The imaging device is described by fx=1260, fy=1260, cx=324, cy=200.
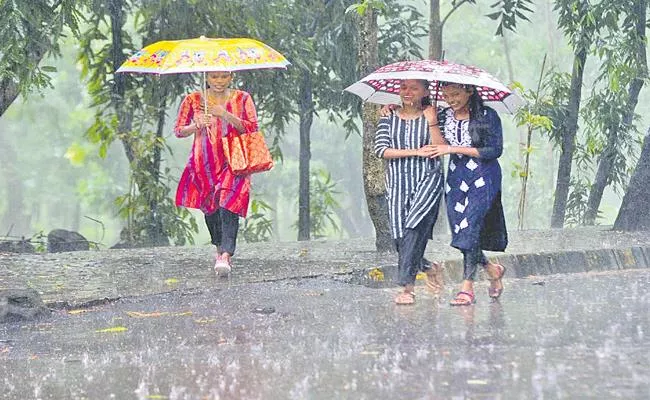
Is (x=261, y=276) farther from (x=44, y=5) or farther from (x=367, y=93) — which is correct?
(x=44, y=5)

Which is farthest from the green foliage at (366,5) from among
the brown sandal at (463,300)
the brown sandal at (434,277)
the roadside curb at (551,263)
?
the brown sandal at (463,300)

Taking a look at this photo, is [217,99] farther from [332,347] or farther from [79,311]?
[332,347]

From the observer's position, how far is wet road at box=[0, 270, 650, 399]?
583 centimetres

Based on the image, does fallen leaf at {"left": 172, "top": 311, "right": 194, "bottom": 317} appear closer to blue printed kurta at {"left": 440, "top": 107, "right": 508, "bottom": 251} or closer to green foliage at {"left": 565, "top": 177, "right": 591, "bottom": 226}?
blue printed kurta at {"left": 440, "top": 107, "right": 508, "bottom": 251}

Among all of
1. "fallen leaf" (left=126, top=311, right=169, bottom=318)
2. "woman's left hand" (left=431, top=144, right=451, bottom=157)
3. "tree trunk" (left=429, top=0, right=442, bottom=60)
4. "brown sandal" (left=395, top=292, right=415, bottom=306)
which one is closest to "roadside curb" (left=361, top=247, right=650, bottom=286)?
"brown sandal" (left=395, top=292, right=415, bottom=306)

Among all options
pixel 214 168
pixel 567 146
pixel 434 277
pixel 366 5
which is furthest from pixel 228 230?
pixel 567 146

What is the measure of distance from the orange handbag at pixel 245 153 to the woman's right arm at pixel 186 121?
0.32 metres

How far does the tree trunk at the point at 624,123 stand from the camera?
1739 cm

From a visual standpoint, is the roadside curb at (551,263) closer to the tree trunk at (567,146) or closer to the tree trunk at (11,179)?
the tree trunk at (567,146)

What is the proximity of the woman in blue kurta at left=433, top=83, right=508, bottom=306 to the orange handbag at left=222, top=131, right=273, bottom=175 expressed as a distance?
2.03 m

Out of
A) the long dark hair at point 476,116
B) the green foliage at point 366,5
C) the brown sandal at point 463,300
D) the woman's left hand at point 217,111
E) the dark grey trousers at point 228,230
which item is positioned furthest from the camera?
the green foliage at point 366,5

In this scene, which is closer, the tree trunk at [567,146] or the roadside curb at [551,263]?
the roadside curb at [551,263]

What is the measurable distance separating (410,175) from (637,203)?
7.00 meters

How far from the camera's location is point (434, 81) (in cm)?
911
